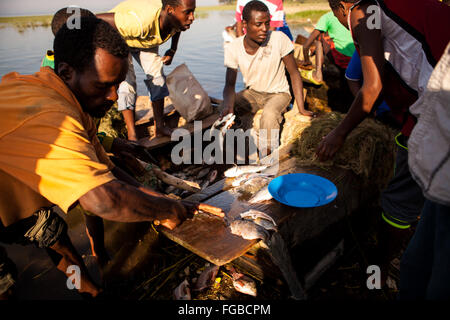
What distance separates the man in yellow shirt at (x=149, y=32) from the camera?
12.2 ft

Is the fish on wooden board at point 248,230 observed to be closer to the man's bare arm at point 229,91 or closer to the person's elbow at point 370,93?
the person's elbow at point 370,93

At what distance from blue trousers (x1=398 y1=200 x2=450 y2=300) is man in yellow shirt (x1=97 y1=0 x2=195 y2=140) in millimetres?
3816

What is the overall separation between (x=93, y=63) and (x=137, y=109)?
4.28m

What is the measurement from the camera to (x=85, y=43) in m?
1.62

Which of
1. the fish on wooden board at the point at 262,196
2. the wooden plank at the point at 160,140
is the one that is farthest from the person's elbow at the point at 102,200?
the wooden plank at the point at 160,140

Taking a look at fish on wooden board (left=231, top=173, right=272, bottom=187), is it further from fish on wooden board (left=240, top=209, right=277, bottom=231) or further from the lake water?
the lake water

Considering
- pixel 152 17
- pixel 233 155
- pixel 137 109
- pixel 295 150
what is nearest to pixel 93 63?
pixel 295 150

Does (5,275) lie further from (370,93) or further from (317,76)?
(317,76)

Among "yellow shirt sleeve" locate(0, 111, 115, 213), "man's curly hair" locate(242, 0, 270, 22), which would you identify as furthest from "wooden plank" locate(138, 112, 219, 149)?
"yellow shirt sleeve" locate(0, 111, 115, 213)

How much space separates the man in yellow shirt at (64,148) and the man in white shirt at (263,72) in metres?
2.88

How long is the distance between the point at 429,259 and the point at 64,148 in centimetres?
183

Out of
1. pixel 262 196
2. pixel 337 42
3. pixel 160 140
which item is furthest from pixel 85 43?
pixel 337 42

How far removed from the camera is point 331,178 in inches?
104
